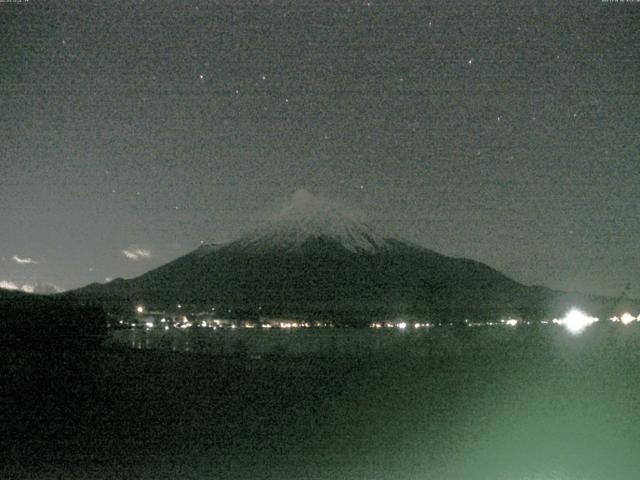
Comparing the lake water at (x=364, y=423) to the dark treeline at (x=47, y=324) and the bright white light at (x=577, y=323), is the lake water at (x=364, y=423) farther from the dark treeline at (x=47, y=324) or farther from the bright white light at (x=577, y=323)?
the bright white light at (x=577, y=323)

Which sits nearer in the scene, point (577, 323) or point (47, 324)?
point (47, 324)

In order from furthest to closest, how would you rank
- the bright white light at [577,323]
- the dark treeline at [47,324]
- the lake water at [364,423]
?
the bright white light at [577,323] < the dark treeline at [47,324] < the lake water at [364,423]

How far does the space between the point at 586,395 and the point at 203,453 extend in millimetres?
8218

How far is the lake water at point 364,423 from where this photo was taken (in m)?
10.0

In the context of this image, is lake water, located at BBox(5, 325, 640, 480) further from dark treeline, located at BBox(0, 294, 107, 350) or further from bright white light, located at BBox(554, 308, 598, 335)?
bright white light, located at BBox(554, 308, 598, 335)

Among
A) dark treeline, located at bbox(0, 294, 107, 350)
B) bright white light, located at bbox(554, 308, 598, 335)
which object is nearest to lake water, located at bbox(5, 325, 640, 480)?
dark treeline, located at bbox(0, 294, 107, 350)

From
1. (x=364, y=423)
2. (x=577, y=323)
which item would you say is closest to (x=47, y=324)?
(x=364, y=423)

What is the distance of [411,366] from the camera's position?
21.6m

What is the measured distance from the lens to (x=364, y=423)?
13.0m

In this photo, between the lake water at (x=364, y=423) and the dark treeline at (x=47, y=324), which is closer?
the lake water at (x=364, y=423)

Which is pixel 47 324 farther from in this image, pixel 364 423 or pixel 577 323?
pixel 577 323

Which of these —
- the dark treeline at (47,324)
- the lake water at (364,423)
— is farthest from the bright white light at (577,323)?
the lake water at (364,423)

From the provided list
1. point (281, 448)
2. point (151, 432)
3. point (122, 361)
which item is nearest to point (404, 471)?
point (281, 448)

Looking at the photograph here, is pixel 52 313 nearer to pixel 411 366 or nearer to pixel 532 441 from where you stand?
pixel 411 366
